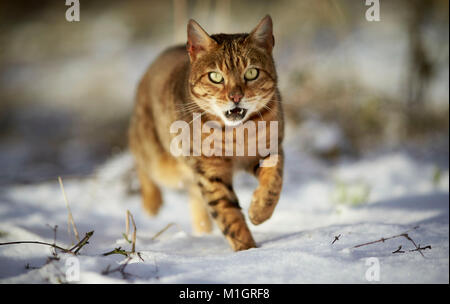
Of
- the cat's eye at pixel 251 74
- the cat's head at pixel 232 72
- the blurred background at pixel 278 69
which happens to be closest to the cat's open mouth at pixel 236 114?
the cat's head at pixel 232 72

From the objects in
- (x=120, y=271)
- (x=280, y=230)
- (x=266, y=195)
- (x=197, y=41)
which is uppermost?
(x=197, y=41)

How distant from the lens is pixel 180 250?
170cm

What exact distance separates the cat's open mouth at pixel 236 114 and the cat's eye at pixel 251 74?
19 centimetres

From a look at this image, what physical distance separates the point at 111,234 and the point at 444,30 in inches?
152

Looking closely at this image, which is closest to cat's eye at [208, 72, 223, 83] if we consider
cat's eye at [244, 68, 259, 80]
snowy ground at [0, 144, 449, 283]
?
cat's eye at [244, 68, 259, 80]

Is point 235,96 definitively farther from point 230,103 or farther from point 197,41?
point 197,41

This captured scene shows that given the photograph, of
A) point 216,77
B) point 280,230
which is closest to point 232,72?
point 216,77

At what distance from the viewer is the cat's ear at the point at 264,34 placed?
Result: 1.88 m

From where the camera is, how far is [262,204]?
1.80 m

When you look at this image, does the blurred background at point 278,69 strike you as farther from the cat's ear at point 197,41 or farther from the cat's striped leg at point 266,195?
the cat's striped leg at point 266,195

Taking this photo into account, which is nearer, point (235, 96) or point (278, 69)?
point (235, 96)

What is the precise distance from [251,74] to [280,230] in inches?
33.8

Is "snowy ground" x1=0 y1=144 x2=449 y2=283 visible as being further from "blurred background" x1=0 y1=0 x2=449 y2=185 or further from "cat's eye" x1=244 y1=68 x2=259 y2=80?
"cat's eye" x1=244 y1=68 x2=259 y2=80
